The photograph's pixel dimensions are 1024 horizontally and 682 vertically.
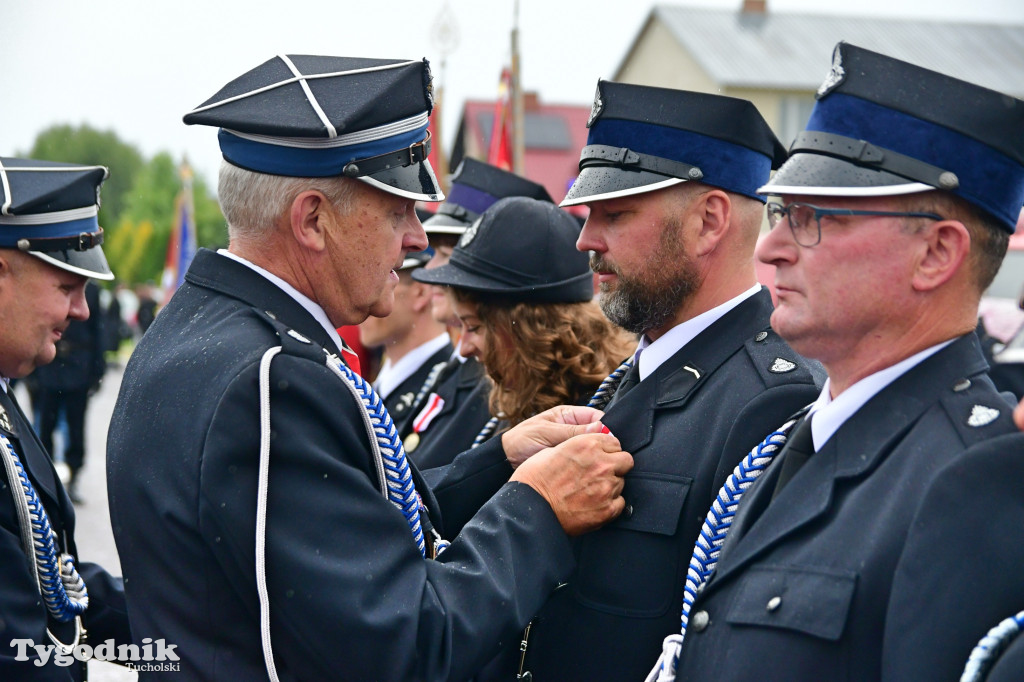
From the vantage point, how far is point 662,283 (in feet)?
9.80

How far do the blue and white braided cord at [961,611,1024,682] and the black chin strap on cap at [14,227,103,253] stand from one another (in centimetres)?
309

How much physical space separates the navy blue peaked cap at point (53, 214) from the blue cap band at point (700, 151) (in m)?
1.87

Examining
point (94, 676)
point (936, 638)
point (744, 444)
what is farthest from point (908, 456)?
point (94, 676)

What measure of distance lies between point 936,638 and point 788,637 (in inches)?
11.4

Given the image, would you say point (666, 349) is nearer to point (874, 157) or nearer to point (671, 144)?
point (671, 144)

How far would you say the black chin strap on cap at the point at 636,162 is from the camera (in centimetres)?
295

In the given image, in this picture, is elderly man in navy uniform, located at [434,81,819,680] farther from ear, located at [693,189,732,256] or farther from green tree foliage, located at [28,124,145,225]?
green tree foliage, located at [28,124,145,225]

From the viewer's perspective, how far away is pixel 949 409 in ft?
6.55

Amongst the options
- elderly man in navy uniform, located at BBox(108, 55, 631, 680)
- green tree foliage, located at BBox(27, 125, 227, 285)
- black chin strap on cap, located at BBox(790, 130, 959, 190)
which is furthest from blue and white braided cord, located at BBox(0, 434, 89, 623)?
green tree foliage, located at BBox(27, 125, 227, 285)

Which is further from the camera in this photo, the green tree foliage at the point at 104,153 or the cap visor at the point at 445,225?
the green tree foliage at the point at 104,153

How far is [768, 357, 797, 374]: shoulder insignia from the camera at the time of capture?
2.72m

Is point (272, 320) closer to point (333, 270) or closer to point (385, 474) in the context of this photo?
point (333, 270)

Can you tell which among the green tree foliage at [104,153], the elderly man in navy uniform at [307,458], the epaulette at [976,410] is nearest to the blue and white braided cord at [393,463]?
the elderly man in navy uniform at [307,458]

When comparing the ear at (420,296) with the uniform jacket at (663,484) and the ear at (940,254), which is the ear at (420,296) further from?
the ear at (940,254)
